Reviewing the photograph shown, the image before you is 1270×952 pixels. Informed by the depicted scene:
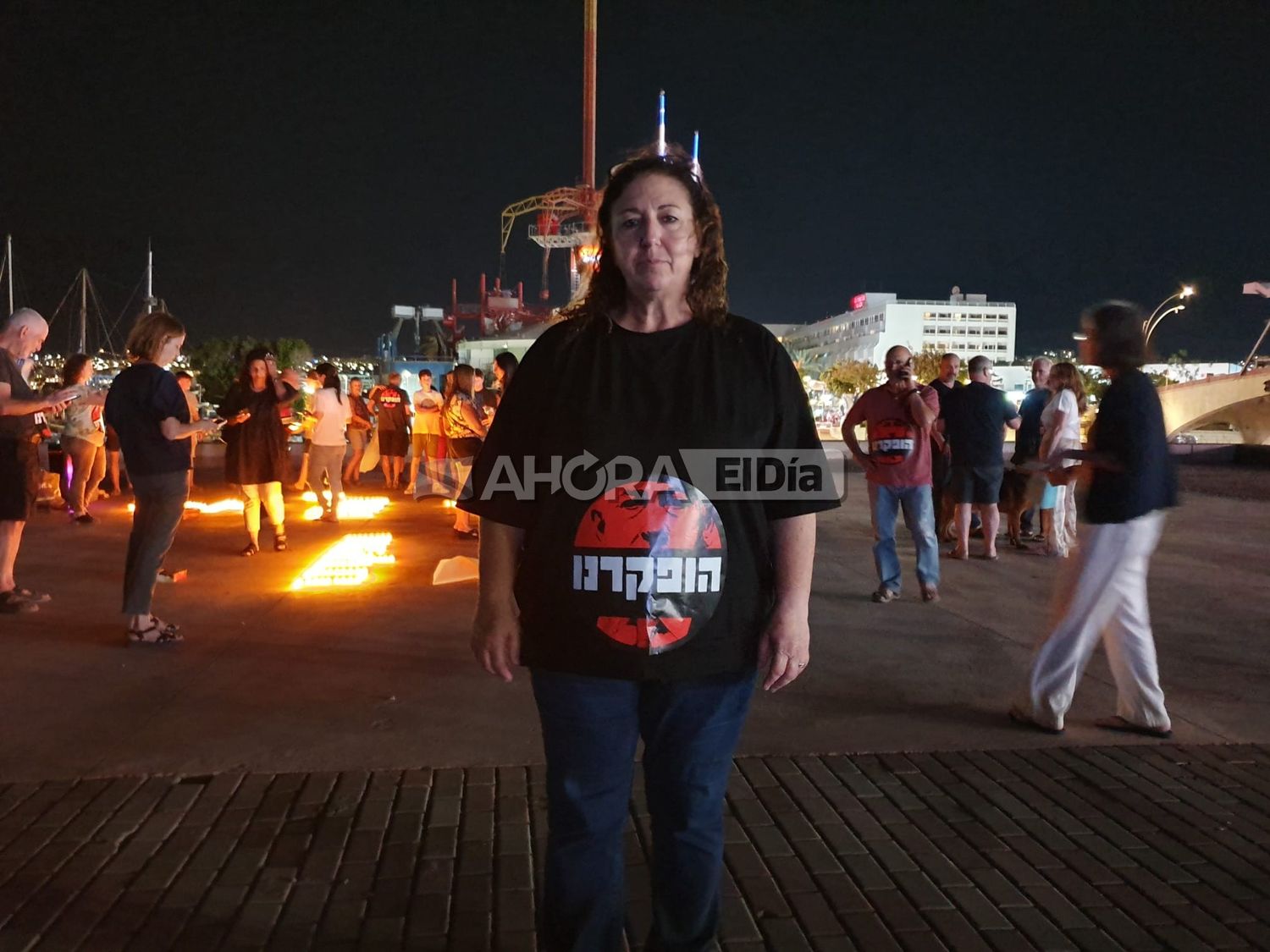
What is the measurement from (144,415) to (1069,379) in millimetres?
7573

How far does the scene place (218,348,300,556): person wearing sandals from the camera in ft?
26.7

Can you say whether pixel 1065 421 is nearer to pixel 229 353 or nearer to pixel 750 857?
pixel 750 857

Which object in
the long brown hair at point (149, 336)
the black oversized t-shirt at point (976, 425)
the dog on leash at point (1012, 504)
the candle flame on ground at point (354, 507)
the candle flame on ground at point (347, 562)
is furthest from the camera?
the candle flame on ground at point (354, 507)

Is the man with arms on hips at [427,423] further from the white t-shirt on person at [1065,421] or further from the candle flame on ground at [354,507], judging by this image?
the white t-shirt on person at [1065,421]

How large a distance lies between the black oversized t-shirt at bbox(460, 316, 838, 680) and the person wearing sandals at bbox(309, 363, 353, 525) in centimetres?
875

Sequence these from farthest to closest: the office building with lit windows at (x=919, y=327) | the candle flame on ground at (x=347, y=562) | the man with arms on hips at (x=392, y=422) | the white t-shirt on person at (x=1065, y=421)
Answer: the office building with lit windows at (x=919, y=327) < the man with arms on hips at (x=392, y=422) < the white t-shirt on person at (x=1065, y=421) < the candle flame on ground at (x=347, y=562)

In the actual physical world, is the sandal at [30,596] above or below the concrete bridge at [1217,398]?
below

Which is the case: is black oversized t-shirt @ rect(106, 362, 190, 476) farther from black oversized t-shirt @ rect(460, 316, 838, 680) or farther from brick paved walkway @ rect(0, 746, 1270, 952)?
black oversized t-shirt @ rect(460, 316, 838, 680)

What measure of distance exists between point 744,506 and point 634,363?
41 centimetres

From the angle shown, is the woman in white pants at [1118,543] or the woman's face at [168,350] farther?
the woman's face at [168,350]

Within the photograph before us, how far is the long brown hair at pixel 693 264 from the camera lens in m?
2.15

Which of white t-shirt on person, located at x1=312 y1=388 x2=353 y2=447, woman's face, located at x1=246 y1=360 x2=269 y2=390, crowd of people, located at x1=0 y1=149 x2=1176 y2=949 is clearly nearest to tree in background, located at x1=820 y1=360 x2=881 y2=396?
white t-shirt on person, located at x1=312 y1=388 x2=353 y2=447

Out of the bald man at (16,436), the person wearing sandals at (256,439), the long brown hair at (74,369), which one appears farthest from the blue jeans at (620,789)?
the long brown hair at (74,369)

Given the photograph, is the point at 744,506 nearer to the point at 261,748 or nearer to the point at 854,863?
the point at 854,863
